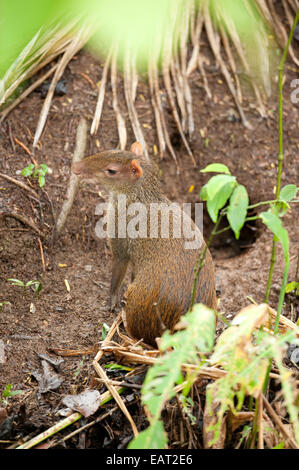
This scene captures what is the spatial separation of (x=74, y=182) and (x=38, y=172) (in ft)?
1.32

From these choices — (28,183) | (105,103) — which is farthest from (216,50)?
(28,183)

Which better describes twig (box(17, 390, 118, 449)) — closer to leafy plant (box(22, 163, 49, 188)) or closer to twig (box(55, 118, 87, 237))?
twig (box(55, 118, 87, 237))

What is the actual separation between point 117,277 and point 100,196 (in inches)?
39.9

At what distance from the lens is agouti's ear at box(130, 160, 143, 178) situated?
4.07m

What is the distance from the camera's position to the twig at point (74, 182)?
15.0 ft

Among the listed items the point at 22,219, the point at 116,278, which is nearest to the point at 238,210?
the point at 116,278

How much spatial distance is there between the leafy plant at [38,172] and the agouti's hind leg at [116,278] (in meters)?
0.92

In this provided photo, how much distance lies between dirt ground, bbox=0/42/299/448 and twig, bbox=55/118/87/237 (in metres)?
0.05

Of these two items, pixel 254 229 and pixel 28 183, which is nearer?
pixel 28 183

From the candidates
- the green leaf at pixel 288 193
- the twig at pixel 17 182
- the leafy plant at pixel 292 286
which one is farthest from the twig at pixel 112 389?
the twig at pixel 17 182

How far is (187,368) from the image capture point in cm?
250

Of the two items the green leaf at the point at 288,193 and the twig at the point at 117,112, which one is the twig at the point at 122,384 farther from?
the twig at the point at 117,112
